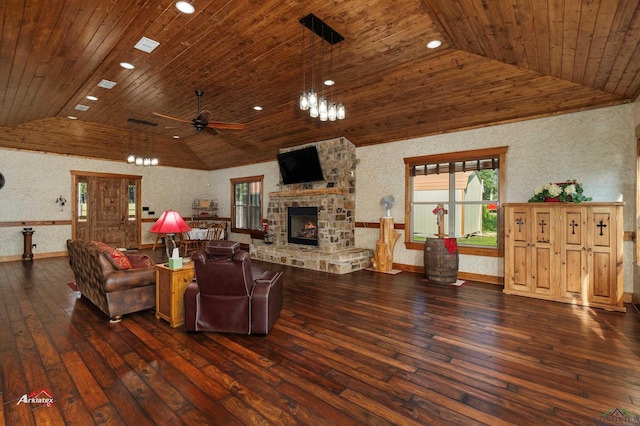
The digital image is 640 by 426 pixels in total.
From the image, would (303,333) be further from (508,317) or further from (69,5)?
(69,5)

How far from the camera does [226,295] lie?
3.15 m

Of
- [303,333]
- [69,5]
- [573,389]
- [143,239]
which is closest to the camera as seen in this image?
[573,389]

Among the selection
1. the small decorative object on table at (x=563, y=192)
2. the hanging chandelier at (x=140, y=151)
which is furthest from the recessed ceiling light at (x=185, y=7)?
the small decorative object on table at (x=563, y=192)

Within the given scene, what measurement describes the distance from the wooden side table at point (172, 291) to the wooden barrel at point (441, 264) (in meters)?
3.94

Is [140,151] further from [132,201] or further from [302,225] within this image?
[302,225]

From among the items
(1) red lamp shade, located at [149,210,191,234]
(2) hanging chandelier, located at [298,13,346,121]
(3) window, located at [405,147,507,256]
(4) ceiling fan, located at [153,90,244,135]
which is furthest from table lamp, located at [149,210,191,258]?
(3) window, located at [405,147,507,256]

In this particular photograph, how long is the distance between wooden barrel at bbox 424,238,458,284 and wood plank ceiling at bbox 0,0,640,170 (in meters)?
2.28

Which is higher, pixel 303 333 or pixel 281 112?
pixel 281 112

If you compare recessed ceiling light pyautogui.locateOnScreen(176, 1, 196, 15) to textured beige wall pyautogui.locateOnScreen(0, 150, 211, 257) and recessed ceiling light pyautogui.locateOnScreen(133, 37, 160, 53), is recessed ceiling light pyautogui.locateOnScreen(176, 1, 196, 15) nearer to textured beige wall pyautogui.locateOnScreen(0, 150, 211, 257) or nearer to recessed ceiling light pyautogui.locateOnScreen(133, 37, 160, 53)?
recessed ceiling light pyautogui.locateOnScreen(133, 37, 160, 53)

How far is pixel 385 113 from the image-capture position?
5742mm

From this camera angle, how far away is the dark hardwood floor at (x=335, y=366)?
1959 mm

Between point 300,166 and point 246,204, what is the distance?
327 centimetres

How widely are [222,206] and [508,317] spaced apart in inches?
367

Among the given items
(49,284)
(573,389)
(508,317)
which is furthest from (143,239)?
(573,389)
